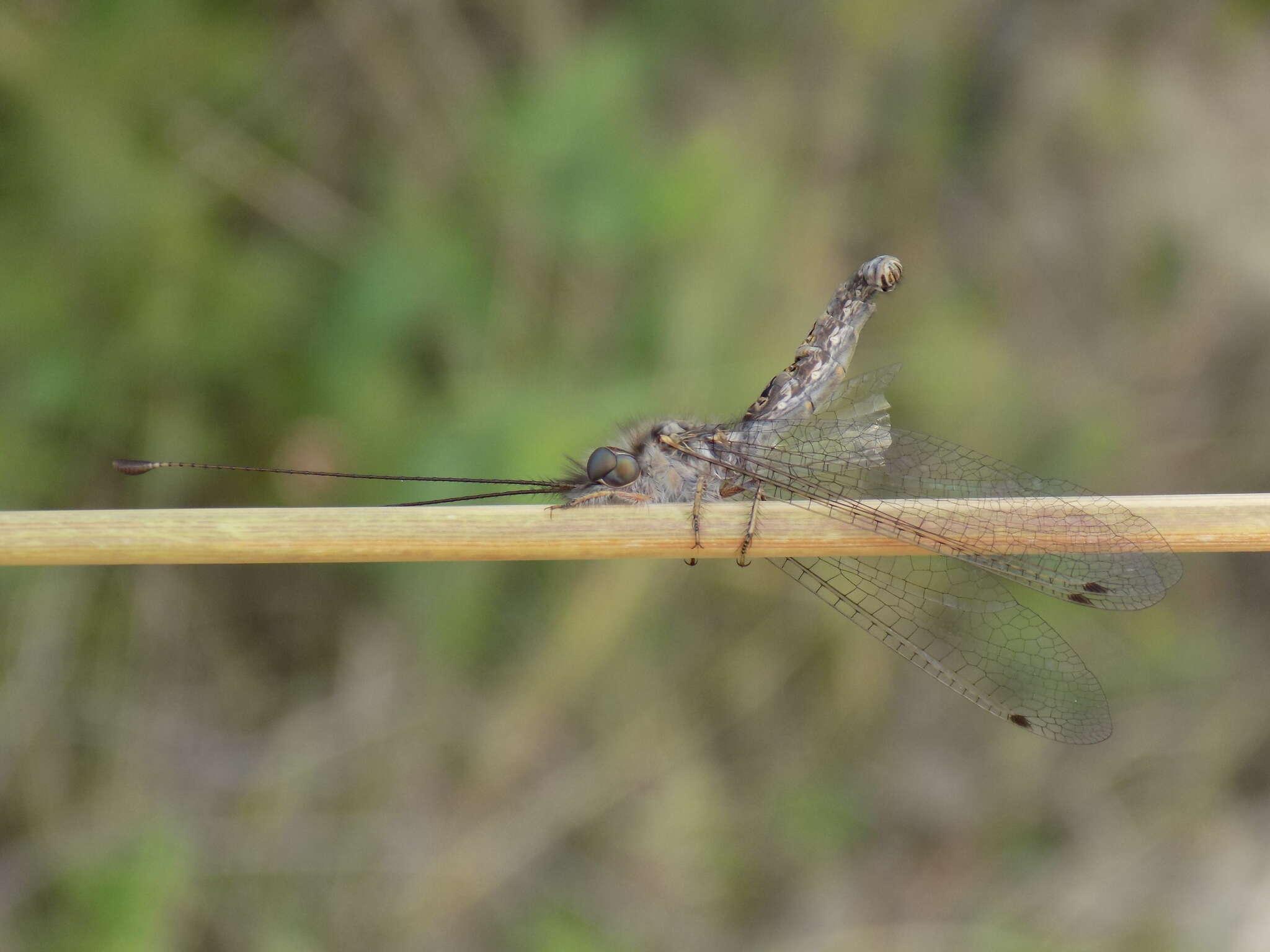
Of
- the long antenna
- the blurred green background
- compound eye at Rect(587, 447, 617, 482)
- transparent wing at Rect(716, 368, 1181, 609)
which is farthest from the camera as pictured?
the blurred green background

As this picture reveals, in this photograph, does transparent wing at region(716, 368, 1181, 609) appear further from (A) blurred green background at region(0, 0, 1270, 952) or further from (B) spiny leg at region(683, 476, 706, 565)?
(A) blurred green background at region(0, 0, 1270, 952)

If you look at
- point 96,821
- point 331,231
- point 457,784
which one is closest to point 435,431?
point 331,231

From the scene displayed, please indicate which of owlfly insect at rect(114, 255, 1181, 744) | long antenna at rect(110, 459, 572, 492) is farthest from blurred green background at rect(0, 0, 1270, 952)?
long antenna at rect(110, 459, 572, 492)

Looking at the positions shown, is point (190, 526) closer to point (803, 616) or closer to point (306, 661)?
point (306, 661)

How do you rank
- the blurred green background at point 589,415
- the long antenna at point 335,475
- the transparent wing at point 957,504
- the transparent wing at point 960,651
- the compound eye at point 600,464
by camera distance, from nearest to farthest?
the long antenna at point 335,475, the transparent wing at point 957,504, the transparent wing at point 960,651, the compound eye at point 600,464, the blurred green background at point 589,415

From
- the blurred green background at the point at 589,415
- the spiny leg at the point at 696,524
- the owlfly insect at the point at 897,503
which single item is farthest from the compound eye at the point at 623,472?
the blurred green background at the point at 589,415

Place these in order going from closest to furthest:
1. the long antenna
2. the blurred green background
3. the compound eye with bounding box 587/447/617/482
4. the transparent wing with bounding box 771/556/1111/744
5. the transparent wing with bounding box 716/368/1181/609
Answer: the long antenna
the transparent wing with bounding box 716/368/1181/609
the transparent wing with bounding box 771/556/1111/744
the compound eye with bounding box 587/447/617/482
the blurred green background

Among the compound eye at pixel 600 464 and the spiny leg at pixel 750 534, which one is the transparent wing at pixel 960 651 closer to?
the spiny leg at pixel 750 534
